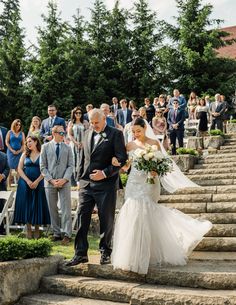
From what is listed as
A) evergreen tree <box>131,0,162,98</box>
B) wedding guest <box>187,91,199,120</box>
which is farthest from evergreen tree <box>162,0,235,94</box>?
wedding guest <box>187,91,199,120</box>

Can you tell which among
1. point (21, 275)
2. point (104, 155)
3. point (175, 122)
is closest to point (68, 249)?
point (21, 275)

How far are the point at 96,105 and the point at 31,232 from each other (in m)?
18.5

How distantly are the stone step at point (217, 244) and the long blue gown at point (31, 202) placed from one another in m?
2.80

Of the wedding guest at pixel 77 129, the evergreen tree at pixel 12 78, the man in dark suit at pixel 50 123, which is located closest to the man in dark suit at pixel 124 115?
the man in dark suit at pixel 50 123

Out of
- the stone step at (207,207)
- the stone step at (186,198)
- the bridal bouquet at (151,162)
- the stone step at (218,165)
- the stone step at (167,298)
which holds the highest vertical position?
the bridal bouquet at (151,162)

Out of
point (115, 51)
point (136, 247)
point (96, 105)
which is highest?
point (115, 51)

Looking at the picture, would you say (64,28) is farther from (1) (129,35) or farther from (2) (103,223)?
(2) (103,223)

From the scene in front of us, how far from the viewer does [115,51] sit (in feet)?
93.2

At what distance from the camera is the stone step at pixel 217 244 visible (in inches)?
271

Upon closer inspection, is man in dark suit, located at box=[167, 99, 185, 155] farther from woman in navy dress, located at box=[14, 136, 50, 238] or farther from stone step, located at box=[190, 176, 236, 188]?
woman in navy dress, located at box=[14, 136, 50, 238]

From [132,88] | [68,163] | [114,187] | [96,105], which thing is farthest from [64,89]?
[114,187]

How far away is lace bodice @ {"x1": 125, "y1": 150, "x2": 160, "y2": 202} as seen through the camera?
21.1 feet

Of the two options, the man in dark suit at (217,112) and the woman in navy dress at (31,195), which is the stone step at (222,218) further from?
the man in dark suit at (217,112)

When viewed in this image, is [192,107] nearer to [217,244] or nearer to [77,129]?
[77,129]
